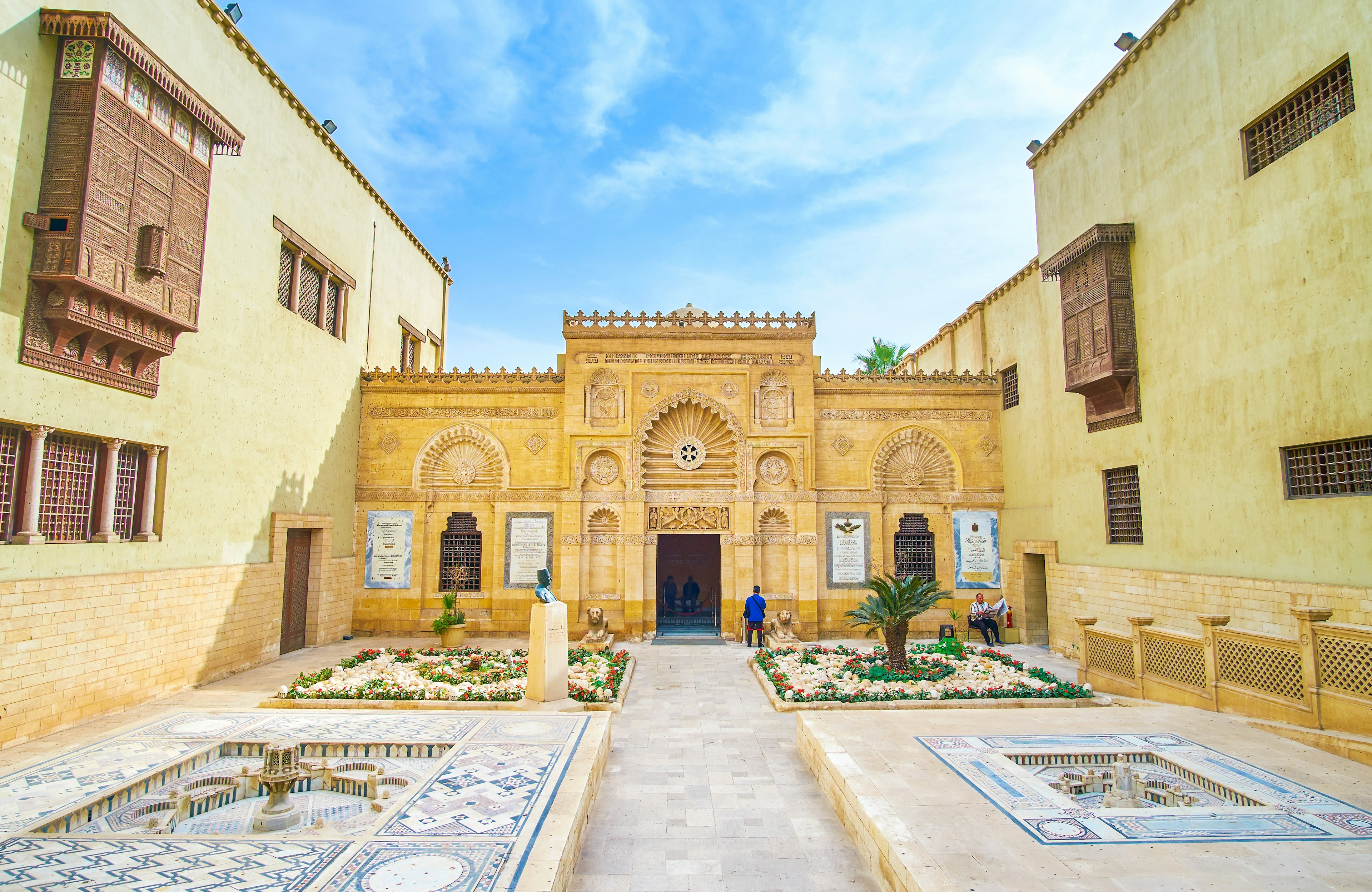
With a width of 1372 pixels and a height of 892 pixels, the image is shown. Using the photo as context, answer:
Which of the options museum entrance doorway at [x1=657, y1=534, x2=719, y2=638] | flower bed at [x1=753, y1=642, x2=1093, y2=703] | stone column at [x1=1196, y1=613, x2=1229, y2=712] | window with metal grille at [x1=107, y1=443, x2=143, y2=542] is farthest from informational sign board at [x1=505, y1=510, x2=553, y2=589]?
stone column at [x1=1196, y1=613, x2=1229, y2=712]

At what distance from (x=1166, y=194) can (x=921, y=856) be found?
37.3ft

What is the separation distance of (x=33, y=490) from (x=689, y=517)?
38.6 feet

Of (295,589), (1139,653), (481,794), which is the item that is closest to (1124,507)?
(1139,653)

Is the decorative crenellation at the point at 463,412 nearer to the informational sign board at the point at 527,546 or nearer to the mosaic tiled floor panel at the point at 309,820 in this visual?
the informational sign board at the point at 527,546

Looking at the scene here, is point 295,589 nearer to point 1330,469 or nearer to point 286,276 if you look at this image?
point 286,276

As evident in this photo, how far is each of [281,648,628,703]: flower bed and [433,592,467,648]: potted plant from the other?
393 millimetres

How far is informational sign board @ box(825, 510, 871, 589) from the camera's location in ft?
56.1

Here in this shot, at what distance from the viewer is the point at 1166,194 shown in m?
11.6

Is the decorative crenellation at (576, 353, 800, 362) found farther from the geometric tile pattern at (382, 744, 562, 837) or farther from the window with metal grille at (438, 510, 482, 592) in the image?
the geometric tile pattern at (382, 744, 562, 837)

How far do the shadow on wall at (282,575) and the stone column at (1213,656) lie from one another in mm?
14627

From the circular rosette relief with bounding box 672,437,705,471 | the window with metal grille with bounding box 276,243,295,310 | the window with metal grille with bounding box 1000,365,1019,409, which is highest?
the window with metal grille with bounding box 276,243,295,310

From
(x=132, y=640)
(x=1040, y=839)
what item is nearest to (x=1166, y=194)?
(x=1040, y=839)

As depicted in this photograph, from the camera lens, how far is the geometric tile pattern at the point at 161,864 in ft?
15.2

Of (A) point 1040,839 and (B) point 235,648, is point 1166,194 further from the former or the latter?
(B) point 235,648
